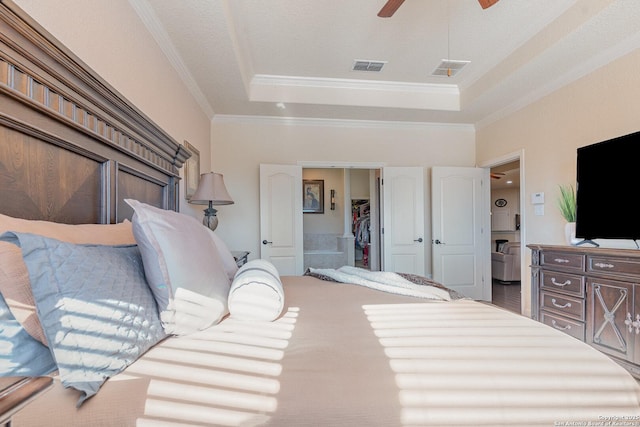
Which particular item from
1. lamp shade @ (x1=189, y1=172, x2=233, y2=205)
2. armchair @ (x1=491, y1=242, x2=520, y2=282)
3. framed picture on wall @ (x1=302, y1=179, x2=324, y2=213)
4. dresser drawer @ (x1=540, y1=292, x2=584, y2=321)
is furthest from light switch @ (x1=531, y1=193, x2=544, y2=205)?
framed picture on wall @ (x1=302, y1=179, x2=324, y2=213)

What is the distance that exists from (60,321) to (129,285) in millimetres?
206

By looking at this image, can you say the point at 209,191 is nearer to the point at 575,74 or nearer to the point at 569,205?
the point at 569,205

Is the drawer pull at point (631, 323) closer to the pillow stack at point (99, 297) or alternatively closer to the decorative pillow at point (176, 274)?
the pillow stack at point (99, 297)

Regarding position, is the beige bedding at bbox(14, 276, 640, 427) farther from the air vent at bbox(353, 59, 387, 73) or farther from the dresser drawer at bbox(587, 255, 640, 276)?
the air vent at bbox(353, 59, 387, 73)

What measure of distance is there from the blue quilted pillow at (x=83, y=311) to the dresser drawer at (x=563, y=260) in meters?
2.77

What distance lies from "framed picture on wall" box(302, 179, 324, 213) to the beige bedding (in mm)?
5879

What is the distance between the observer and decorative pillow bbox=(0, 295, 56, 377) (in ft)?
2.32

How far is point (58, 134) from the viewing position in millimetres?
1177

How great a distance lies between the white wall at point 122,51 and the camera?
1359 mm

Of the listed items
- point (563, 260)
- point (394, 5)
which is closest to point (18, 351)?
point (394, 5)

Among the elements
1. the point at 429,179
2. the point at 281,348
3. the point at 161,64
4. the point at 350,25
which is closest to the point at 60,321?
the point at 281,348

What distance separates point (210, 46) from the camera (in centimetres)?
257

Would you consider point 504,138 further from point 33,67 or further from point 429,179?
point 33,67

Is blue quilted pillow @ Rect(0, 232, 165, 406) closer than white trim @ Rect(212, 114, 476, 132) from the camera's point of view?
Yes
